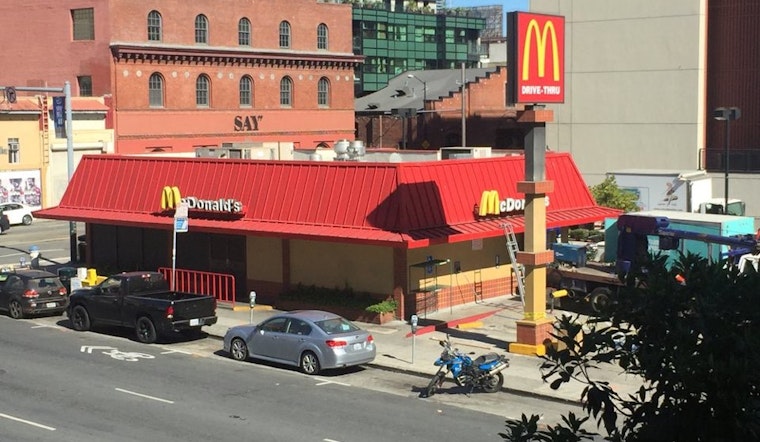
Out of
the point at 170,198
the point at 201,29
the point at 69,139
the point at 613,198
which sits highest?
the point at 201,29

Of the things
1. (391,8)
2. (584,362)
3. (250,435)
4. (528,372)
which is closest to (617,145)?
(528,372)

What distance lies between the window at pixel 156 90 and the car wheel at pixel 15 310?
37.0 metres

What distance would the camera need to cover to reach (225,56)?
246 ft

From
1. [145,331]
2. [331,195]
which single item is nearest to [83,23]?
[331,195]

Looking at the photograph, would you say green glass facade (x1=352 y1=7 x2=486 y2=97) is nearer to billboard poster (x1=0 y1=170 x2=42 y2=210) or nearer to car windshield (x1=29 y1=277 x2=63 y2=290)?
billboard poster (x1=0 y1=170 x2=42 y2=210)

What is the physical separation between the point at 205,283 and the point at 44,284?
5.83 metres

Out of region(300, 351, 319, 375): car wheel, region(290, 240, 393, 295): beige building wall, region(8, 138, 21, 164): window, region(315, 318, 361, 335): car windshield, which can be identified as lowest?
region(300, 351, 319, 375): car wheel

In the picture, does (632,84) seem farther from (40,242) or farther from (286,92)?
(40,242)

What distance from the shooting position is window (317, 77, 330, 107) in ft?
273

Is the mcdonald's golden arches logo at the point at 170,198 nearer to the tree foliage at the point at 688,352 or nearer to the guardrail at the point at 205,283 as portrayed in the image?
the guardrail at the point at 205,283

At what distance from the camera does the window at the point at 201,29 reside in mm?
73938

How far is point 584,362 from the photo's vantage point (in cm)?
936

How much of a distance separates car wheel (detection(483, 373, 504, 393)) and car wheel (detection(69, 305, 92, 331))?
13385 millimetres

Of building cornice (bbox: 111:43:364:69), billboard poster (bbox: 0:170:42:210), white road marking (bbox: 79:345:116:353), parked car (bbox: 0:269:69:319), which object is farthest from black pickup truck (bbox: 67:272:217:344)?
building cornice (bbox: 111:43:364:69)
